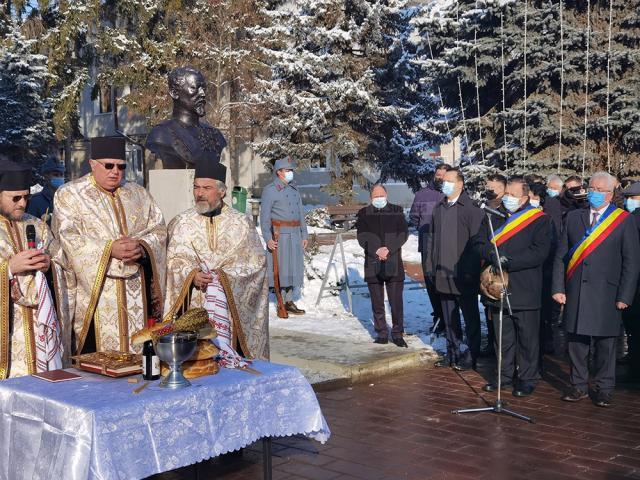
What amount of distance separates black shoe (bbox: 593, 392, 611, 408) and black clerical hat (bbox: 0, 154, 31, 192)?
17.2 ft

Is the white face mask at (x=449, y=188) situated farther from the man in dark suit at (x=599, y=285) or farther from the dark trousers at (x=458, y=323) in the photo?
the man in dark suit at (x=599, y=285)

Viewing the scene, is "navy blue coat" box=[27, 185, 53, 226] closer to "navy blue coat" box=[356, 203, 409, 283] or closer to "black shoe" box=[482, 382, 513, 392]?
"navy blue coat" box=[356, 203, 409, 283]

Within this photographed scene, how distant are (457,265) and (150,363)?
208 inches

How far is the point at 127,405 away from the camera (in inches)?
155

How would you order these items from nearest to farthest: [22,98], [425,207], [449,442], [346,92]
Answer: [449,442] < [425,207] < [346,92] < [22,98]

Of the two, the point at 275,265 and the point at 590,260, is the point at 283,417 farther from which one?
the point at 275,265

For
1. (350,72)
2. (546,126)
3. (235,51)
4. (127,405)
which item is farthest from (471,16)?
(127,405)

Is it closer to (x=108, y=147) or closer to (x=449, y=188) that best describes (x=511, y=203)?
(x=449, y=188)

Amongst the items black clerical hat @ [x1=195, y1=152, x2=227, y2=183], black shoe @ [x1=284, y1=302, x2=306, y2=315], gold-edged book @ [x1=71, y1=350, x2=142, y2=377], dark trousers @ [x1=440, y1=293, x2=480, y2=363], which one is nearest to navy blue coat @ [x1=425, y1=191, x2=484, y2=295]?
dark trousers @ [x1=440, y1=293, x2=480, y2=363]

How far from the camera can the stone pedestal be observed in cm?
764

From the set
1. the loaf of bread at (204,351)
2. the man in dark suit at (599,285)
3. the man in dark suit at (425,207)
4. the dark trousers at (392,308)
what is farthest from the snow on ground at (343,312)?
the loaf of bread at (204,351)

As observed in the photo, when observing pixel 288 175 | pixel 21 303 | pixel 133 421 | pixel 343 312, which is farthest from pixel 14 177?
pixel 343 312

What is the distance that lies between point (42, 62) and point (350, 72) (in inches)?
468

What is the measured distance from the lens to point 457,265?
9062 mm
